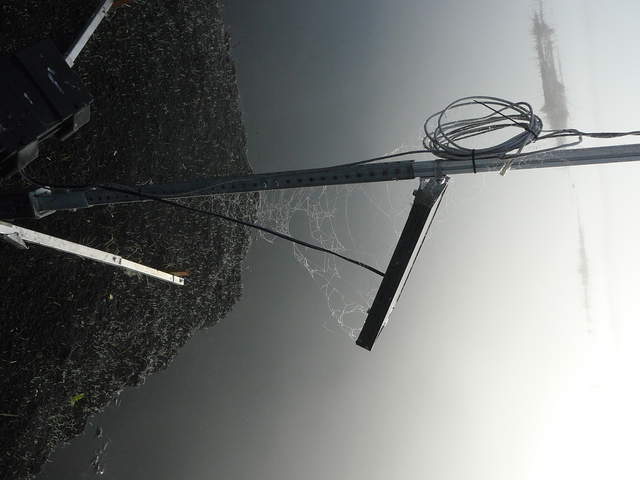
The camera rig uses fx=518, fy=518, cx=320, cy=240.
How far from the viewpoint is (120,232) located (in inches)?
93.1

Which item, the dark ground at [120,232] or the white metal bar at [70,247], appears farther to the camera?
the dark ground at [120,232]

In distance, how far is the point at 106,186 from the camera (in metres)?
1.48

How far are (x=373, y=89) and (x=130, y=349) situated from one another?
6.00 feet

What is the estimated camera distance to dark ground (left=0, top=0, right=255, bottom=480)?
2016 millimetres

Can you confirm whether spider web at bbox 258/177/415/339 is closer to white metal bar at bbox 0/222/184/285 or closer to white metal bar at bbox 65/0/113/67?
white metal bar at bbox 0/222/184/285

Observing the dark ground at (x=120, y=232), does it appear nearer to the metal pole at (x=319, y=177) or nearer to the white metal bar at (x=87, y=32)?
the white metal bar at (x=87, y=32)

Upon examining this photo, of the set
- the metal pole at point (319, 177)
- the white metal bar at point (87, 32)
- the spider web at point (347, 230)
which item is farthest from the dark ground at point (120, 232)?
the metal pole at point (319, 177)

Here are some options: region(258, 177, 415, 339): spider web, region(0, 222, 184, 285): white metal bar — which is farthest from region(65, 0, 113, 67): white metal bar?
region(258, 177, 415, 339): spider web

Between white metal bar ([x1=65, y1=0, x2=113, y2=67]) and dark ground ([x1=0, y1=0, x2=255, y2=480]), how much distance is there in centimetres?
8

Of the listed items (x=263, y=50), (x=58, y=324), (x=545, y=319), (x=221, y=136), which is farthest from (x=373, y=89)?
(x=58, y=324)

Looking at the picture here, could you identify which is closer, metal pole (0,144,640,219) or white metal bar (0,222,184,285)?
metal pole (0,144,640,219)

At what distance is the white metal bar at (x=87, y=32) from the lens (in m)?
2.07

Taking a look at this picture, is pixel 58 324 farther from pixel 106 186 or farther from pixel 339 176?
pixel 339 176

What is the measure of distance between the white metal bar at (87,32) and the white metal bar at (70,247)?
2.31 feet
